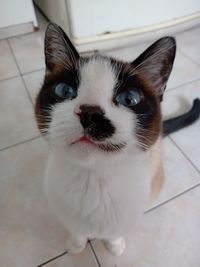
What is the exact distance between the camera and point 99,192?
0.61 meters

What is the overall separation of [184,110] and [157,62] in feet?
2.72

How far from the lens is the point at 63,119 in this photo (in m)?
0.45

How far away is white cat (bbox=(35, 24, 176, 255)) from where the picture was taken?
1.46 feet

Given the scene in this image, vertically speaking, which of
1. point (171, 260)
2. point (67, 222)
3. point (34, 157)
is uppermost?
point (67, 222)

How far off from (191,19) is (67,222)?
4.80 feet

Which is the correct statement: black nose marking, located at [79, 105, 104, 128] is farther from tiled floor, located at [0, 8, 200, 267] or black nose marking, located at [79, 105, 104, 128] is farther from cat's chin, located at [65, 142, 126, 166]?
tiled floor, located at [0, 8, 200, 267]

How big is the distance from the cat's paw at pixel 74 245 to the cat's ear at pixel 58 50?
21.6 inches

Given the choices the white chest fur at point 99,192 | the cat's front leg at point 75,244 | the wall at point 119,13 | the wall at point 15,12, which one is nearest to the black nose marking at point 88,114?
→ the white chest fur at point 99,192

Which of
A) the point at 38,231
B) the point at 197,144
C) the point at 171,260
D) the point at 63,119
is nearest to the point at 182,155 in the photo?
the point at 197,144

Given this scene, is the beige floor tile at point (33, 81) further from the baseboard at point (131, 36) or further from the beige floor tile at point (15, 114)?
the baseboard at point (131, 36)

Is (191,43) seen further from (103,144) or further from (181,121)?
(103,144)

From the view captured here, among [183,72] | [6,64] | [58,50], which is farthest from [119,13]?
[58,50]

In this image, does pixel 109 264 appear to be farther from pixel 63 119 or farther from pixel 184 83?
pixel 184 83

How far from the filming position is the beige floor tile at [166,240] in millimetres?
900
